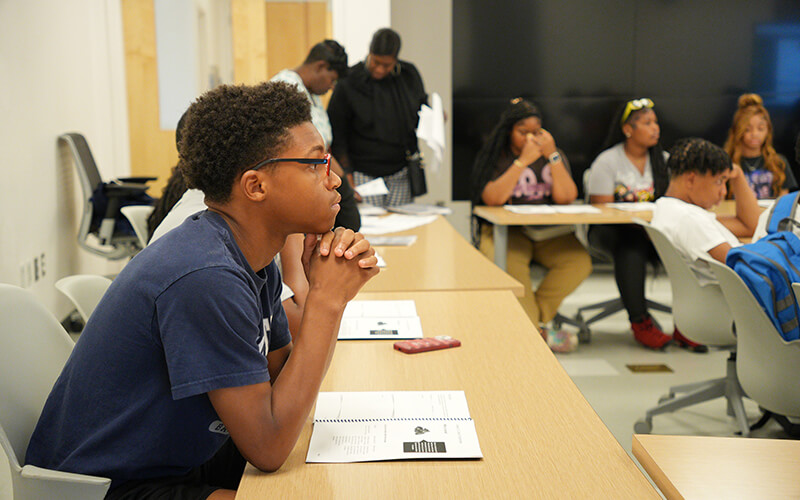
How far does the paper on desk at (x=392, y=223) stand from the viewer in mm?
3135

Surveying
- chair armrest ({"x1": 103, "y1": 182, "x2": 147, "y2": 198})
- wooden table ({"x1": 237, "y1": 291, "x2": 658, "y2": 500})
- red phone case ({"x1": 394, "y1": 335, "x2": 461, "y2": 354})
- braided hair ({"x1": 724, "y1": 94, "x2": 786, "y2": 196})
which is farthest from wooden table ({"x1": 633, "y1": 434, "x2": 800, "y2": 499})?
braided hair ({"x1": 724, "y1": 94, "x2": 786, "y2": 196})

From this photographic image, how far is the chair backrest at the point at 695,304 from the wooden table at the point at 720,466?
1.57m

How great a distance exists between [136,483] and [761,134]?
4541mm

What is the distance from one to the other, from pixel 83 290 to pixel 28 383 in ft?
1.50

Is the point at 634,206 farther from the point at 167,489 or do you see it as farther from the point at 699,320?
the point at 167,489

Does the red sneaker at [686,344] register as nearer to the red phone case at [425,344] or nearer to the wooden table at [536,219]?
the wooden table at [536,219]

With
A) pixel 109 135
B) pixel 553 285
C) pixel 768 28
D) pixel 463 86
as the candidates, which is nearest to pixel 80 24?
pixel 109 135

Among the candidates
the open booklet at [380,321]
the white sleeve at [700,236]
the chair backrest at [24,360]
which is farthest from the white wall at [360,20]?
the chair backrest at [24,360]

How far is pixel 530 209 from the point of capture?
12.8ft

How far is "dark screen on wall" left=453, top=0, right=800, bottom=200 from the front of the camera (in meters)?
5.53

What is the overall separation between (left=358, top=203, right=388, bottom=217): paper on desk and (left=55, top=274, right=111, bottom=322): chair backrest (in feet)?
6.36

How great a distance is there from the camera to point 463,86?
5.55 metres

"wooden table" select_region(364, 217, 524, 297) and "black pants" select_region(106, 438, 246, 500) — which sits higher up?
"wooden table" select_region(364, 217, 524, 297)

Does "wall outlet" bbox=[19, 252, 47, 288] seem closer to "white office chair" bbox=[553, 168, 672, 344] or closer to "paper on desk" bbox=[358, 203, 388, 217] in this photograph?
"paper on desk" bbox=[358, 203, 388, 217]
